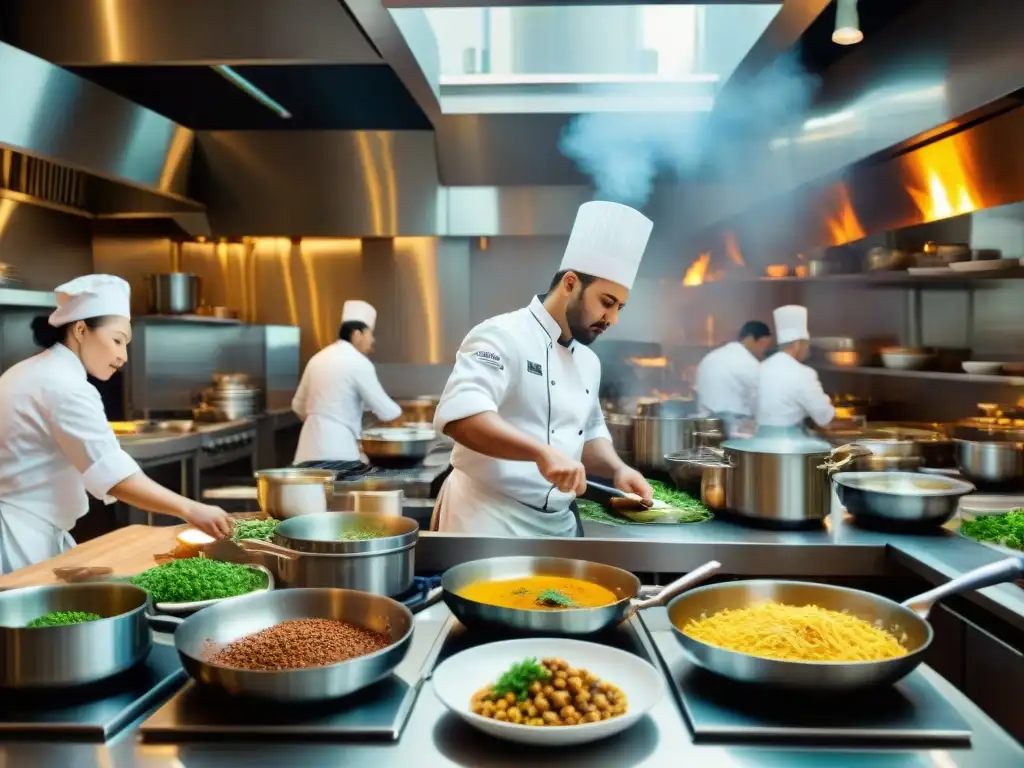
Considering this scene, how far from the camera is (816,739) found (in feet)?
3.70

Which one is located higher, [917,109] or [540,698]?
[917,109]

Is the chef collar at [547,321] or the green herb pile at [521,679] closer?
the green herb pile at [521,679]

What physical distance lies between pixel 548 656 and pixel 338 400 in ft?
13.6

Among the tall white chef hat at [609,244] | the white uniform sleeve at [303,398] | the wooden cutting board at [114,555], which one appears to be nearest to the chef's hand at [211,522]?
the wooden cutting board at [114,555]

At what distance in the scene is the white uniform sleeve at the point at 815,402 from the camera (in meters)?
5.12

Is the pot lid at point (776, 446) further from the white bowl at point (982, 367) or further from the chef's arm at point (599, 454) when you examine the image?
the white bowl at point (982, 367)

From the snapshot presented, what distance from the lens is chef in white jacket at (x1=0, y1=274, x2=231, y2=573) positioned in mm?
2525

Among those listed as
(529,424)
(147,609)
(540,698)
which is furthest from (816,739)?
(529,424)

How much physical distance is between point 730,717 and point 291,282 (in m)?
6.40

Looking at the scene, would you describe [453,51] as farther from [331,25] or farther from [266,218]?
[266,218]

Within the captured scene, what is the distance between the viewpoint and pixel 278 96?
6.06 m

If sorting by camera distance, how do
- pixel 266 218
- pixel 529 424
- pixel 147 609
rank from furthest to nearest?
pixel 266 218
pixel 529 424
pixel 147 609

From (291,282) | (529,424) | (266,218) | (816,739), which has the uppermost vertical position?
(266,218)

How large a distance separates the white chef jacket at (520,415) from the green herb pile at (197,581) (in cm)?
84
